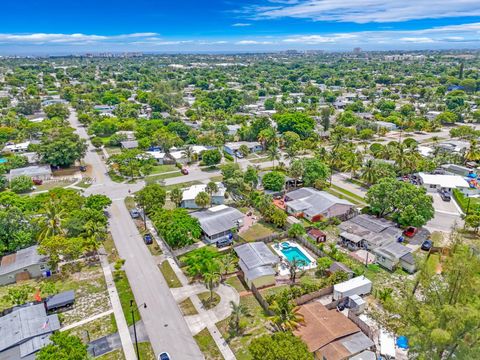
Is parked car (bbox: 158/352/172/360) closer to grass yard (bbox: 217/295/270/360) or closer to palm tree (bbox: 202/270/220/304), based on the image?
grass yard (bbox: 217/295/270/360)

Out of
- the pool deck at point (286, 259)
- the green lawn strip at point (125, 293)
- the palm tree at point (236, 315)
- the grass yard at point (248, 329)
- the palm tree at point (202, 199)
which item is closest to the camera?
the grass yard at point (248, 329)

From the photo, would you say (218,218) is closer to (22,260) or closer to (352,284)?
(352,284)

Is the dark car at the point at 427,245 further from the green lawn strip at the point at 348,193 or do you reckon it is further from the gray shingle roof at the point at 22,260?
the gray shingle roof at the point at 22,260

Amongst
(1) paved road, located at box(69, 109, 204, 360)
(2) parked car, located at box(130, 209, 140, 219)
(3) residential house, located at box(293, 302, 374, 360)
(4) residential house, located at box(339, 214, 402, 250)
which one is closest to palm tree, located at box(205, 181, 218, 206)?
(2) parked car, located at box(130, 209, 140, 219)

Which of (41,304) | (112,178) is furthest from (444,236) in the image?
(112,178)

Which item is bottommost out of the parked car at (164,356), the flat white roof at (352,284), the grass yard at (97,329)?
the grass yard at (97,329)

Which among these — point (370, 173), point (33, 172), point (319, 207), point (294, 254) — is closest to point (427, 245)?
point (319, 207)

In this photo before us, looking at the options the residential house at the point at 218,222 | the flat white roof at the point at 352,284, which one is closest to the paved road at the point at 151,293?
the residential house at the point at 218,222
